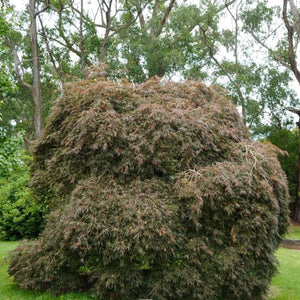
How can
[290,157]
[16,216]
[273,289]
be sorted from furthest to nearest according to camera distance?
[290,157] → [16,216] → [273,289]

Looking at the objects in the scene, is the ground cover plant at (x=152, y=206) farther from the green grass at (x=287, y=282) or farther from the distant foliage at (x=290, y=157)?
the distant foliage at (x=290, y=157)

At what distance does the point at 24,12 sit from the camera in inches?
909

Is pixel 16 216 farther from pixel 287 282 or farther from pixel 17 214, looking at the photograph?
pixel 287 282

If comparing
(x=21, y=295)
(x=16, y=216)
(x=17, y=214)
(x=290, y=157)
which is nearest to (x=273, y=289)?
(x=21, y=295)

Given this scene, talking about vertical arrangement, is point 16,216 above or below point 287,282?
above

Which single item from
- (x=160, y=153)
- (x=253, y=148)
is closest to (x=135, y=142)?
(x=160, y=153)

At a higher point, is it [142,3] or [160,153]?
[142,3]

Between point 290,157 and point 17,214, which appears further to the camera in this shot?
point 290,157

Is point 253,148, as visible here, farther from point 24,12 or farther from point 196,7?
point 24,12

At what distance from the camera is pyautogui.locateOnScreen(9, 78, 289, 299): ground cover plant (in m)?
5.40

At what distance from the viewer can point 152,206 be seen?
5551 mm

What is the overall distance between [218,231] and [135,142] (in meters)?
1.80

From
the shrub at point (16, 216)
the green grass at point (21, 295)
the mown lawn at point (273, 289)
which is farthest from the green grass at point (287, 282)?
the shrub at point (16, 216)

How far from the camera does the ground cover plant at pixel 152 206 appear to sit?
213 inches
